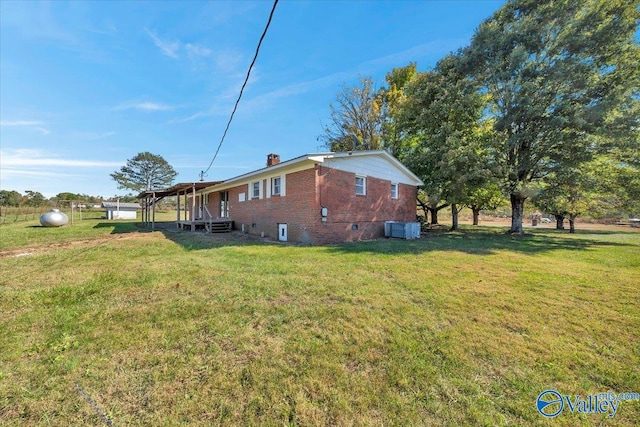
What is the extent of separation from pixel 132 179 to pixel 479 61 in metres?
63.0

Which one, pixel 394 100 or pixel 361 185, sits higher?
pixel 394 100

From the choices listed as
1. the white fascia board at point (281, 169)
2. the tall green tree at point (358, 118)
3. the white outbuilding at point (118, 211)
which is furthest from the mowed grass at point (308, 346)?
the white outbuilding at point (118, 211)

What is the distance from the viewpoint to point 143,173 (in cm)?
5478

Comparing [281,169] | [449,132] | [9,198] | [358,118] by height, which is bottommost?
[281,169]

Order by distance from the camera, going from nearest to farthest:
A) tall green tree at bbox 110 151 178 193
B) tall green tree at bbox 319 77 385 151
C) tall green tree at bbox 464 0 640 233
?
1. tall green tree at bbox 464 0 640 233
2. tall green tree at bbox 319 77 385 151
3. tall green tree at bbox 110 151 178 193

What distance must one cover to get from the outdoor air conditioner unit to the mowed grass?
23.1 ft

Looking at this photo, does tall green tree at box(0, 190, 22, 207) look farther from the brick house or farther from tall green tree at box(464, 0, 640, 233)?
tall green tree at box(464, 0, 640, 233)

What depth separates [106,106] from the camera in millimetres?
13555

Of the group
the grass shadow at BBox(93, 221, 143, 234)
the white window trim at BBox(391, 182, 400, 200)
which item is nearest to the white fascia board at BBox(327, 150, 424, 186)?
the white window trim at BBox(391, 182, 400, 200)

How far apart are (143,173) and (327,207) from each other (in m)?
58.9

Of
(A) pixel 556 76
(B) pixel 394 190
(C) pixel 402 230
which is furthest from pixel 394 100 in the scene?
(C) pixel 402 230

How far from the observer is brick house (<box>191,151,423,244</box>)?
10656mm

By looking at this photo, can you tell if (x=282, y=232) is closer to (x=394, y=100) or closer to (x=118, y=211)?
(x=394, y=100)

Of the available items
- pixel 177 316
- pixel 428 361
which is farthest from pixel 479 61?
pixel 177 316
